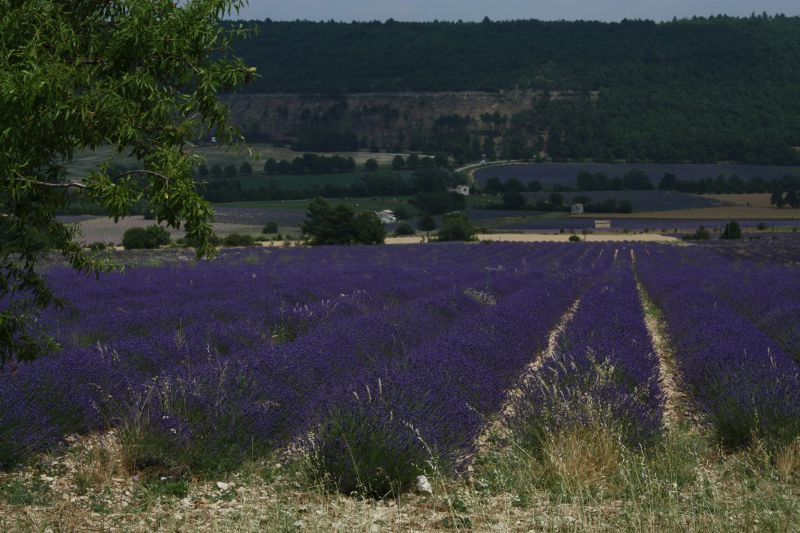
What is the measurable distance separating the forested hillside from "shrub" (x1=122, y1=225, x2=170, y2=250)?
69.1m

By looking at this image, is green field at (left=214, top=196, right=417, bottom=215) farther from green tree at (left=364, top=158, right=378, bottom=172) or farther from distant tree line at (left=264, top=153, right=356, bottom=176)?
distant tree line at (left=264, top=153, right=356, bottom=176)

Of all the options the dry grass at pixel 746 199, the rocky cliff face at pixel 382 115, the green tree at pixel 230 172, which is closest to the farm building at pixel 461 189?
the green tree at pixel 230 172

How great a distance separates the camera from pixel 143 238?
44906mm

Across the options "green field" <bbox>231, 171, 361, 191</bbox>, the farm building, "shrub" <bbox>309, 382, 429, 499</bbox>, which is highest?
"shrub" <bbox>309, 382, 429, 499</bbox>

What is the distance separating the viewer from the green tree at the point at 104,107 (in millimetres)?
3666

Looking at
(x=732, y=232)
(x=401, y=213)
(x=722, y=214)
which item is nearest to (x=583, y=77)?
(x=722, y=214)

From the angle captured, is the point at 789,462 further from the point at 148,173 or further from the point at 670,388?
the point at 148,173

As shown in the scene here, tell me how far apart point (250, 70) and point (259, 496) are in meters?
2.17

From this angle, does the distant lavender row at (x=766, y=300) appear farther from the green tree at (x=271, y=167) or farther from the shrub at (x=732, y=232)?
the green tree at (x=271, y=167)

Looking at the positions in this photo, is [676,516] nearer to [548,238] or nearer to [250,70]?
[250,70]

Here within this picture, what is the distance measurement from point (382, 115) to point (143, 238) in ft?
278

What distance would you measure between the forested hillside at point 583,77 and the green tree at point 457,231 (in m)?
53.9

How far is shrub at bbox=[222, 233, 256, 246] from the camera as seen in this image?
4820 cm

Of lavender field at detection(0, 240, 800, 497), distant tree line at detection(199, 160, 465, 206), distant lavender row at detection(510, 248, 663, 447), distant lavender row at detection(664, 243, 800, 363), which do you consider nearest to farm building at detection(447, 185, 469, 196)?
distant tree line at detection(199, 160, 465, 206)
